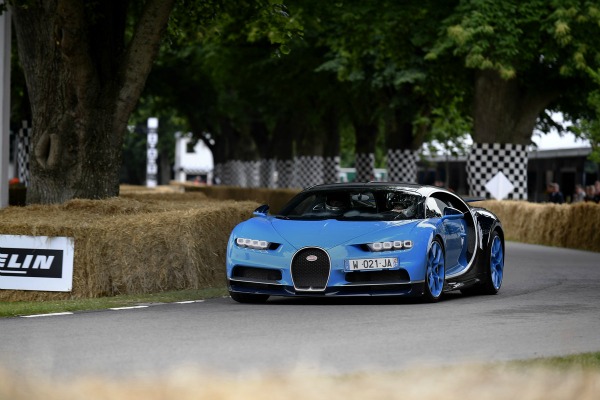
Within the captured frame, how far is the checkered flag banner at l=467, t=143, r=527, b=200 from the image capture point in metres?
39.7

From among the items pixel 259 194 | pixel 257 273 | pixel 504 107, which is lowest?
pixel 259 194

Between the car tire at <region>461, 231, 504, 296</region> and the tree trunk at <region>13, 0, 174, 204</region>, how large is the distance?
730 cm

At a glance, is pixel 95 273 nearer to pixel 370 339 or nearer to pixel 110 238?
pixel 110 238

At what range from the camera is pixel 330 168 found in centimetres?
6444

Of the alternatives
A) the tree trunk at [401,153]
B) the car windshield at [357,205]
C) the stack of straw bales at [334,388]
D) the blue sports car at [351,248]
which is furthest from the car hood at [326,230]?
the tree trunk at [401,153]

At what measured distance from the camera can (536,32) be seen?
3662cm

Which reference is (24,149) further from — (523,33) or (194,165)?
(194,165)

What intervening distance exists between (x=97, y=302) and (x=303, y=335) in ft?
14.2

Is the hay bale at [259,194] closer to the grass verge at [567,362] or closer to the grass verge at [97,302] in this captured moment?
the grass verge at [97,302]

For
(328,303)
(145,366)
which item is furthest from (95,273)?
(145,366)

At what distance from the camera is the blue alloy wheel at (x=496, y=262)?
1673cm

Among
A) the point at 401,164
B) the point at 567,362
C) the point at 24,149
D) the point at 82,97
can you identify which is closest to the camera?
the point at 567,362

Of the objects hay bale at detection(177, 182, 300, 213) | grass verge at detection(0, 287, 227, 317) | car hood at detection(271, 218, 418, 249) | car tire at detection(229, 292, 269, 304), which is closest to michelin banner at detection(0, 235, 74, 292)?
grass verge at detection(0, 287, 227, 317)

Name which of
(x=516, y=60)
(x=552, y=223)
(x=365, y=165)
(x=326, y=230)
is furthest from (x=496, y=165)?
(x=326, y=230)
